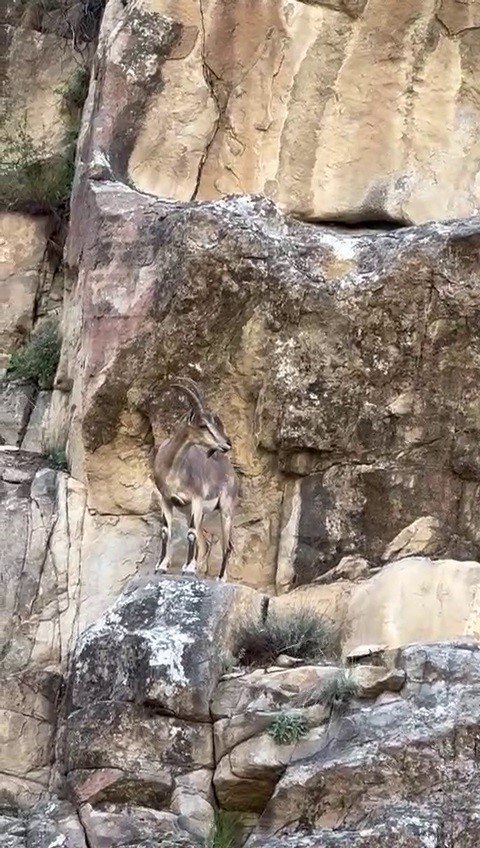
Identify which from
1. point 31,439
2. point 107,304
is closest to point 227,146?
point 107,304

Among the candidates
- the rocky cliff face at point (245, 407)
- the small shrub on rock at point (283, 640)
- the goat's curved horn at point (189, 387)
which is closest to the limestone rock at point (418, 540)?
the rocky cliff face at point (245, 407)

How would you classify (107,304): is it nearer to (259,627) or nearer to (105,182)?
(105,182)

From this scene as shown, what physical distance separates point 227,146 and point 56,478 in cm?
379

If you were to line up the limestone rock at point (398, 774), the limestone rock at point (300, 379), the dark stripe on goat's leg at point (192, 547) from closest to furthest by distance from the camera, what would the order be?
the limestone rock at point (398, 774) < the dark stripe on goat's leg at point (192, 547) < the limestone rock at point (300, 379)

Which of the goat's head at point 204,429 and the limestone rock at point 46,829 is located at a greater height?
the goat's head at point 204,429

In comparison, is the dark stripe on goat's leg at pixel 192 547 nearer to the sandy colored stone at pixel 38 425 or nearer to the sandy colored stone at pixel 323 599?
the sandy colored stone at pixel 323 599

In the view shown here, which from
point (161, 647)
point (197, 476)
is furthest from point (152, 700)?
point (197, 476)

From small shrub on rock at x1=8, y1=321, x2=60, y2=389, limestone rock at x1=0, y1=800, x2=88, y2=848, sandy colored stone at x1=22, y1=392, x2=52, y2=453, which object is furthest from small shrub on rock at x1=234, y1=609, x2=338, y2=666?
small shrub on rock at x1=8, y1=321, x2=60, y2=389

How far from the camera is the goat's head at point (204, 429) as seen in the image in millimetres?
12125

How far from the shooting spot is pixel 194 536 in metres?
11.9

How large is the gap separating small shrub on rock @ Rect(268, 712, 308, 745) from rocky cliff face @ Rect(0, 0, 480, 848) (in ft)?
0.07

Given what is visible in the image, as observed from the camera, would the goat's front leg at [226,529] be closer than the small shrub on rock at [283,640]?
No

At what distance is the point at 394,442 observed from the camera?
41.8 feet

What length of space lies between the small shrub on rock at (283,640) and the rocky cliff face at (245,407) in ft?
0.37
